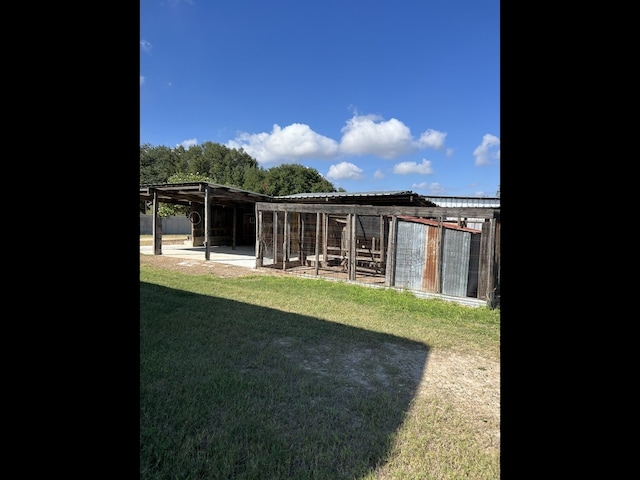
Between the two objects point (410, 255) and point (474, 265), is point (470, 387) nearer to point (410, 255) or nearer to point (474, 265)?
point (474, 265)

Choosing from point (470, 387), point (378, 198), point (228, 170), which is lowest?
point (470, 387)

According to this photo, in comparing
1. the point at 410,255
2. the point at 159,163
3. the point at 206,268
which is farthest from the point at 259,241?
the point at 159,163

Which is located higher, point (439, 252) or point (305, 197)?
point (305, 197)

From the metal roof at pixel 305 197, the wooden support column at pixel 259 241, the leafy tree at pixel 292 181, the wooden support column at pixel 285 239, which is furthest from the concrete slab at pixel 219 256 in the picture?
the leafy tree at pixel 292 181

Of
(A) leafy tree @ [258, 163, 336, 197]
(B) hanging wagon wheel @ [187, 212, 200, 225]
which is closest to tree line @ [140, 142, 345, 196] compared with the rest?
(A) leafy tree @ [258, 163, 336, 197]

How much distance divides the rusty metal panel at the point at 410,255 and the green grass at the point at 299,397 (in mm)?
2250

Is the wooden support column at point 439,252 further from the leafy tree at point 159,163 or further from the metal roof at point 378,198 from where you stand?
the leafy tree at point 159,163

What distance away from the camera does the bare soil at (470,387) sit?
2676 millimetres

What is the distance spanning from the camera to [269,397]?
9.47 ft

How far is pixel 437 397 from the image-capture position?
311 cm

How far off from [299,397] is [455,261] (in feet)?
19.0
